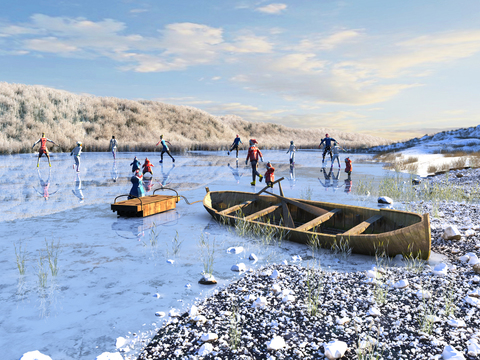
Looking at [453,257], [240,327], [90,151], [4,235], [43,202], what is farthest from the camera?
[90,151]

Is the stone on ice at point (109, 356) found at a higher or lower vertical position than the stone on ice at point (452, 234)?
lower

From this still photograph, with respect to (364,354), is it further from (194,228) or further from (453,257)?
(194,228)

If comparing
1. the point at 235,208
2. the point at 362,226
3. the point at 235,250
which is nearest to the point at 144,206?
the point at 235,208

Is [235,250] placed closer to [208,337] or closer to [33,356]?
[208,337]

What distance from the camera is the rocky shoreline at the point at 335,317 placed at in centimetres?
311

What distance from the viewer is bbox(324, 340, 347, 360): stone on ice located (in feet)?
9.73

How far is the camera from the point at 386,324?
353 cm

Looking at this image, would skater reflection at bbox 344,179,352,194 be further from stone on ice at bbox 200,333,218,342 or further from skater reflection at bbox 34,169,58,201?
skater reflection at bbox 34,169,58,201

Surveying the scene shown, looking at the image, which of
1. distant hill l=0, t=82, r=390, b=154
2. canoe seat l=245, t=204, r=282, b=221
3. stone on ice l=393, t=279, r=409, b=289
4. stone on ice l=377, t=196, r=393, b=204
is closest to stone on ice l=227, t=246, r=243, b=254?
canoe seat l=245, t=204, r=282, b=221

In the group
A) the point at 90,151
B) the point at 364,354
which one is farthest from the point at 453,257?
the point at 90,151

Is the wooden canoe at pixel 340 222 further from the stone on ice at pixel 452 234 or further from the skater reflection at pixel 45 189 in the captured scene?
the skater reflection at pixel 45 189

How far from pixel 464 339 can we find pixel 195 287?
3.05 meters

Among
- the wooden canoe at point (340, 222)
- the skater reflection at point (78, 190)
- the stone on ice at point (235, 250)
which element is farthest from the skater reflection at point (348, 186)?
the skater reflection at point (78, 190)

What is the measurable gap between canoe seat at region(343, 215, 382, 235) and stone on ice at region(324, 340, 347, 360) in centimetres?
269
